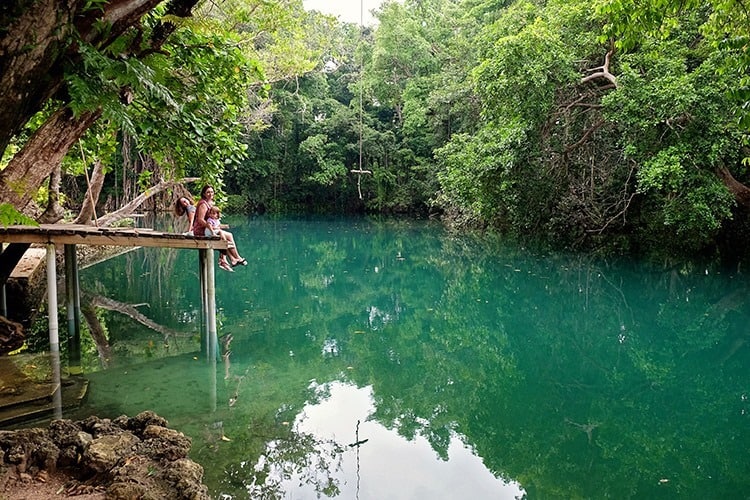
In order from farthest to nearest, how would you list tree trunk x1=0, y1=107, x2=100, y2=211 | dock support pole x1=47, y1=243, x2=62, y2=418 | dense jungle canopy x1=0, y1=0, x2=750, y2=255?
dock support pole x1=47, y1=243, x2=62, y2=418 < tree trunk x1=0, y1=107, x2=100, y2=211 < dense jungle canopy x1=0, y1=0, x2=750, y2=255

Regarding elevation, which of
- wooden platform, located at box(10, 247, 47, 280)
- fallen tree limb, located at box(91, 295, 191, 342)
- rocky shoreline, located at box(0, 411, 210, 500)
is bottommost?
fallen tree limb, located at box(91, 295, 191, 342)

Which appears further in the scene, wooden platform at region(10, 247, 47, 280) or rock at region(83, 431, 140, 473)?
wooden platform at region(10, 247, 47, 280)

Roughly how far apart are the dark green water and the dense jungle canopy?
2454 millimetres

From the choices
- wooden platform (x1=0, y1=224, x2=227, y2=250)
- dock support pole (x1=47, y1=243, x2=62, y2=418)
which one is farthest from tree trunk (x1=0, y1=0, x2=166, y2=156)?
wooden platform (x1=0, y1=224, x2=227, y2=250)

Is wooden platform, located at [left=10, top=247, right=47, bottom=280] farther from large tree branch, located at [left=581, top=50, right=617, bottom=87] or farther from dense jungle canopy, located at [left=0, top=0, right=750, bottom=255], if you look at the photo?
large tree branch, located at [left=581, top=50, right=617, bottom=87]

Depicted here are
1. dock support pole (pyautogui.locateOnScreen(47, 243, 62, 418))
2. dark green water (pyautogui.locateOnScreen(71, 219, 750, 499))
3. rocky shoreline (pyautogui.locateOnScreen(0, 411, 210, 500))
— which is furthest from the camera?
dock support pole (pyautogui.locateOnScreen(47, 243, 62, 418))

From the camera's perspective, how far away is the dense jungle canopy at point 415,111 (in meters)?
3.43

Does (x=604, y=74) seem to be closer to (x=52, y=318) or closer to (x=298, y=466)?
(x=298, y=466)

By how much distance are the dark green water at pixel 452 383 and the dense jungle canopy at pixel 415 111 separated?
8.05 feet

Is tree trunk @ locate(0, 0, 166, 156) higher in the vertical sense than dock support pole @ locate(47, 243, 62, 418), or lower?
higher

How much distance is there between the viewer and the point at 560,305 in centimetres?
1140

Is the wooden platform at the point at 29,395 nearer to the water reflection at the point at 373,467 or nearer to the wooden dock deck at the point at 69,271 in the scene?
the wooden dock deck at the point at 69,271

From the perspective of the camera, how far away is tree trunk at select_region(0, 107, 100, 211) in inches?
164

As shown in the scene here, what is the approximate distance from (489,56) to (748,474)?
13.3m
